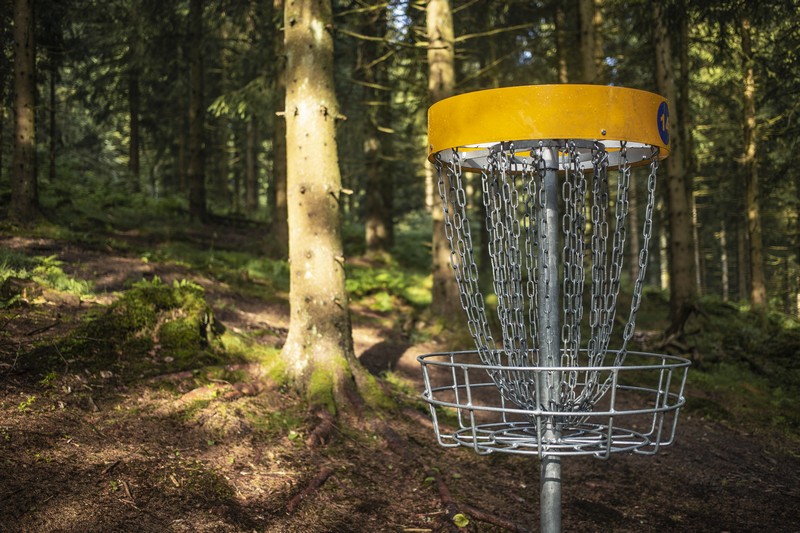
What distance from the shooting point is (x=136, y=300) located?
649 centimetres

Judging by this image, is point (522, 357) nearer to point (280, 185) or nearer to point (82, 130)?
point (280, 185)

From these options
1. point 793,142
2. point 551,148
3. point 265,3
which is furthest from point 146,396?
point 265,3

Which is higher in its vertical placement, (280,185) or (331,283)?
(280,185)

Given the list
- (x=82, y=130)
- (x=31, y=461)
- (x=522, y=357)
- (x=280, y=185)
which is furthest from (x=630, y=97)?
(x=82, y=130)

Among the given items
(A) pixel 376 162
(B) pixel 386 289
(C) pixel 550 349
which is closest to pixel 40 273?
(C) pixel 550 349

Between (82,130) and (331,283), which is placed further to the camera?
(82,130)

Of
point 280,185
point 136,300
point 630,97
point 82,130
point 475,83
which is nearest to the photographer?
point 630,97

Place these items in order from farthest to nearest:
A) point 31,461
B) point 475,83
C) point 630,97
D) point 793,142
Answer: point 475,83
point 793,142
point 31,461
point 630,97

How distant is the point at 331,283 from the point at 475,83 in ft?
43.2

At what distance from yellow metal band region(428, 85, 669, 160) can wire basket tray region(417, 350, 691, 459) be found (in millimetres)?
941

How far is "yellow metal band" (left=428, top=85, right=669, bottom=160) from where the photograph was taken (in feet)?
8.34

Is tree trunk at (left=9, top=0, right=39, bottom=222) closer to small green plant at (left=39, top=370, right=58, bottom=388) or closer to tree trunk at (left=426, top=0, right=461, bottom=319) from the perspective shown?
tree trunk at (left=426, top=0, right=461, bottom=319)

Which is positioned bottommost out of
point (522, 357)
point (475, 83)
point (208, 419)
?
point (208, 419)

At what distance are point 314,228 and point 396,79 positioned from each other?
7573 millimetres
